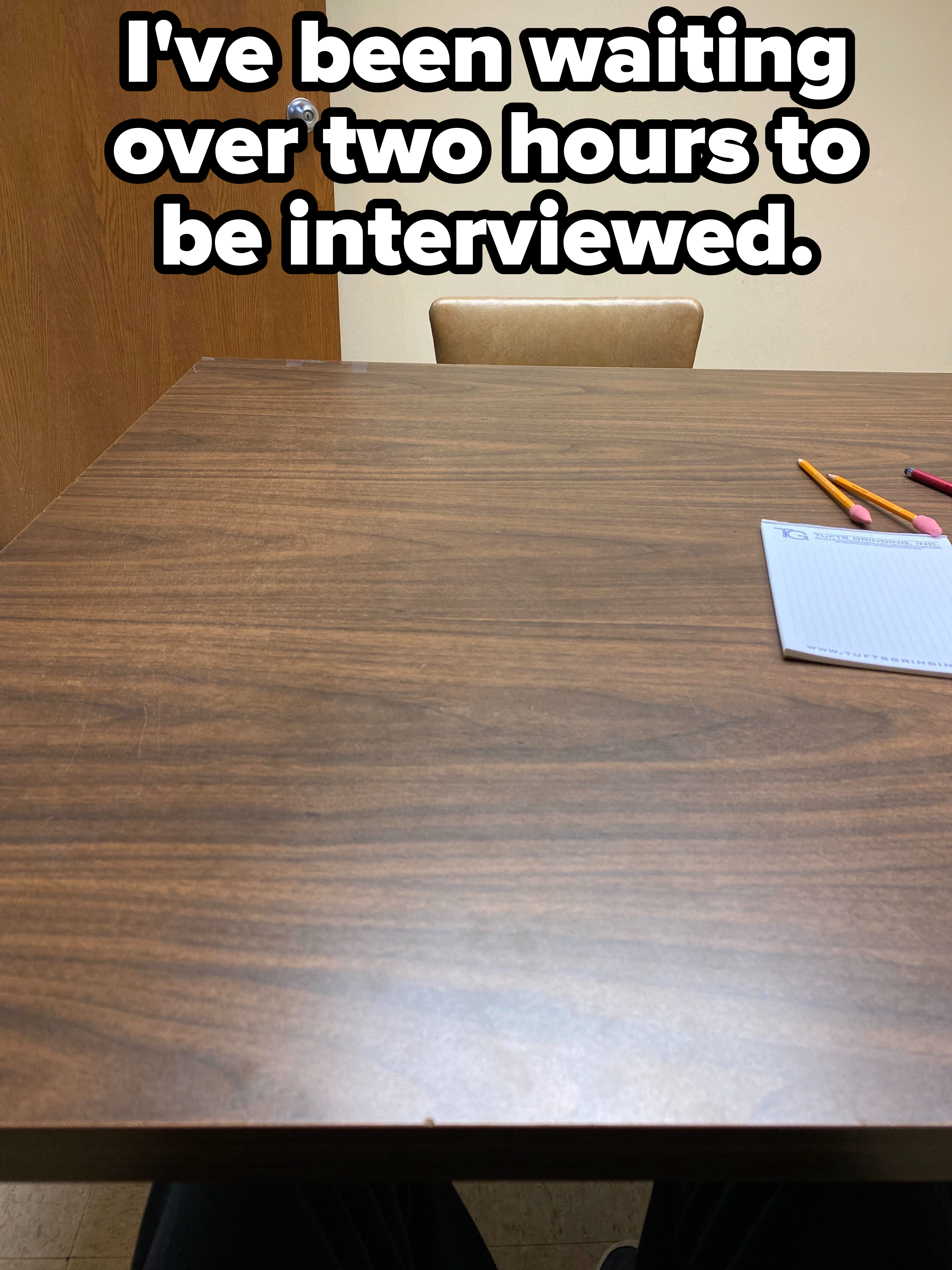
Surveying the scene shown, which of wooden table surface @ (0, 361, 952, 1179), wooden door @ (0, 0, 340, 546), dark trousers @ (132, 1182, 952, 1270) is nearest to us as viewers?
wooden table surface @ (0, 361, 952, 1179)

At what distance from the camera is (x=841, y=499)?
0.72 metres

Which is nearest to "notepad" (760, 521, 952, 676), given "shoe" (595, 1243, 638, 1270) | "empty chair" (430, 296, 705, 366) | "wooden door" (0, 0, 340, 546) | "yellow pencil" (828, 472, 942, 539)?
"yellow pencil" (828, 472, 942, 539)

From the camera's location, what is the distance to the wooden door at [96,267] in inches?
69.9

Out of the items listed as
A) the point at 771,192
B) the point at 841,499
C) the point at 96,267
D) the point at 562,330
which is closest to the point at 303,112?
the point at 96,267

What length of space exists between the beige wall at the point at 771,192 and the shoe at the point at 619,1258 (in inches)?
89.3

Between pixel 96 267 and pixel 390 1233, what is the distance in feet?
6.51

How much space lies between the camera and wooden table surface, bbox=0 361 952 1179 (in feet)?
0.92

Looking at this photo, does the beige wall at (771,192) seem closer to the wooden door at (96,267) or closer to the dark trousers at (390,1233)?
the wooden door at (96,267)

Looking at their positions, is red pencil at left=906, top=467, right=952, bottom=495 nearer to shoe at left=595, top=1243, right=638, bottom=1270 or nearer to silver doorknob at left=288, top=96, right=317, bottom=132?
shoe at left=595, top=1243, right=638, bottom=1270

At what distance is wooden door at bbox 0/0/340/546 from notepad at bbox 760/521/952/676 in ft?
5.75

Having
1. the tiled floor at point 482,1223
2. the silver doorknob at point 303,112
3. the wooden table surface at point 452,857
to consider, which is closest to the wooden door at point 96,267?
the silver doorknob at point 303,112

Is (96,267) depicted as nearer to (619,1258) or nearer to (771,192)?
(771,192)

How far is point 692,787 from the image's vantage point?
0.40 meters

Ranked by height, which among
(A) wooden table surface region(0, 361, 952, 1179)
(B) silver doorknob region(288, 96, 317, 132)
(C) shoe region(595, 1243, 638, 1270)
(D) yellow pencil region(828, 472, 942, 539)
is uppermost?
(B) silver doorknob region(288, 96, 317, 132)
